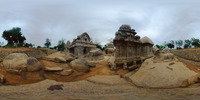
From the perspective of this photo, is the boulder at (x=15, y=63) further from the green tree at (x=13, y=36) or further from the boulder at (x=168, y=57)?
the green tree at (x=13, y=36)

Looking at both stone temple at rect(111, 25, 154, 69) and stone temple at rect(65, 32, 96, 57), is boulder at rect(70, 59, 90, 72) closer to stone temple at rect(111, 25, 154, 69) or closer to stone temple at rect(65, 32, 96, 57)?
stone temple at rect(111, 25, 154, 69)

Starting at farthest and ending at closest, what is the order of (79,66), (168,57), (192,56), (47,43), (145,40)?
(47,43) < (192,56) < (145,40) < (79,66) < (168,57)

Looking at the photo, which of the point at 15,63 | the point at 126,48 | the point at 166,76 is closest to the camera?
the point at 166,76

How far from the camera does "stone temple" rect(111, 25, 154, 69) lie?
31.3ft

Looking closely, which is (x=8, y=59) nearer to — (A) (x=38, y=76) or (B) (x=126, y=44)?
(A) (x=38, y=76)

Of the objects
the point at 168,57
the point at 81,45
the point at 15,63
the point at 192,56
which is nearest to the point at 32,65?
the point at 15,63

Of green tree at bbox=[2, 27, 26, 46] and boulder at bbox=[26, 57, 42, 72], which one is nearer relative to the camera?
boulder at bbox=[26, 57, 42, 72]

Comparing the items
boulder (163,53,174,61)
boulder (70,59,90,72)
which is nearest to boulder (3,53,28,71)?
boulder (70,59,90,72)

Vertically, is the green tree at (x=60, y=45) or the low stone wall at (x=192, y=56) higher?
the green tree at (x=60, y=45)

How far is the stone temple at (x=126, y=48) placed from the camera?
31.3 feet

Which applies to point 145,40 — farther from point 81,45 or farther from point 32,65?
point 32,65

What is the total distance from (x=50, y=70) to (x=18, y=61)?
251 centimetres

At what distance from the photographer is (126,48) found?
988 centimetres

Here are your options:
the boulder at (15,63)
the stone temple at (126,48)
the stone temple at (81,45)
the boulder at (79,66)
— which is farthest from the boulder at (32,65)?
the stone temple at (81,45)
